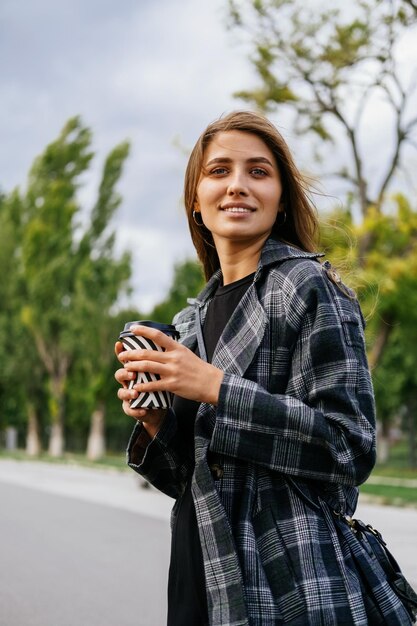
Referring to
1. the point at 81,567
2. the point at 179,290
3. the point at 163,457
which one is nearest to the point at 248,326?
the point at 163,457

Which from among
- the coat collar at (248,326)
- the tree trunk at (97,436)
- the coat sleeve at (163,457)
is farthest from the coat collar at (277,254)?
the tree trunk at (97,436)

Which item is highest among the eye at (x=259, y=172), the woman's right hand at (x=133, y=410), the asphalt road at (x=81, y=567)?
the eye at (x=259, y=172)

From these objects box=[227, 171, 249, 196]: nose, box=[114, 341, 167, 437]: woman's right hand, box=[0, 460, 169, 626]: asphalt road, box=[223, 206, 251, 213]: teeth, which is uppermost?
box=[227, 171, 249, 196]: nose

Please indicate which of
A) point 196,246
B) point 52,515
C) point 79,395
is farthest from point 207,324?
point 79,395

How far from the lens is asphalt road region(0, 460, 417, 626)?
606 centimetres

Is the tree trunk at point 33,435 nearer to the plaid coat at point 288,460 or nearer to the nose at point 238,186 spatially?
the nose at point 238,186

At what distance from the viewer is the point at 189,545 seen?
1.83 m

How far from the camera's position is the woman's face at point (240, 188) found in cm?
200

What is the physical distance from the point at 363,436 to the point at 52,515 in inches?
412

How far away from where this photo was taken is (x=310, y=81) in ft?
63.6

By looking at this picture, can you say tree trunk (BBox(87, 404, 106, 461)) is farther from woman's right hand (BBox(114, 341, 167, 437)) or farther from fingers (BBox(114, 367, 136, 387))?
fingers (BBox(114, 367, 136, 387))

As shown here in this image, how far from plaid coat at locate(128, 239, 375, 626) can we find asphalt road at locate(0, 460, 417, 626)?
13.8ft

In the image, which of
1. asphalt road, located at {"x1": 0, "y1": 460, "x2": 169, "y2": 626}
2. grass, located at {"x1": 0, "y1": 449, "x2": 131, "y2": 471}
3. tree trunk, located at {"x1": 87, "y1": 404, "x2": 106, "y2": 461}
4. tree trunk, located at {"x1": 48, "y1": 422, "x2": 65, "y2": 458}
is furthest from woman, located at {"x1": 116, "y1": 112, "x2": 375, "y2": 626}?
tree trunk, located at {"x1": 48, "y1": 422, "x2": 65, "y2": 458}

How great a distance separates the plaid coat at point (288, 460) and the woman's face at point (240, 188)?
234mm
